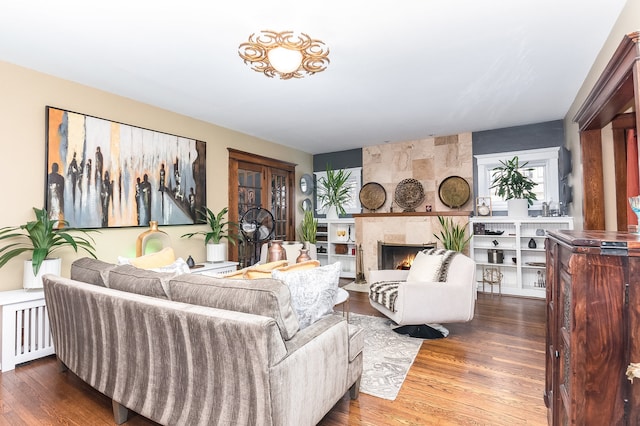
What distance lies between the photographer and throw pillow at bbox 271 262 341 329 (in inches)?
70.9

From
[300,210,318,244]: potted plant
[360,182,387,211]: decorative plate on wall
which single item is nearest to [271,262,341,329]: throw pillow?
[300,210,318,244]: potted plant

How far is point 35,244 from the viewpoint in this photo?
8.94 feet

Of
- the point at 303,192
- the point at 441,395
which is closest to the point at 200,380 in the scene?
the point at 441,395

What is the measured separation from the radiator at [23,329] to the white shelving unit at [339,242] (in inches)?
170

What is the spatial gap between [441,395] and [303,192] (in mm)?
4878

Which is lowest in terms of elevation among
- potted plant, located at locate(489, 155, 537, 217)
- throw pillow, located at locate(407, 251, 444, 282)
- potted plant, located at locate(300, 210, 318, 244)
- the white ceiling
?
throw pillow, located at locate(407, 251, 444, 282)

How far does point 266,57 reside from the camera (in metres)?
2.46

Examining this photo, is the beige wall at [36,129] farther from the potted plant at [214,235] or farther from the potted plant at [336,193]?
the potted plant at [336,193]

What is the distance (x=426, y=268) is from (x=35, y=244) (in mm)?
3654

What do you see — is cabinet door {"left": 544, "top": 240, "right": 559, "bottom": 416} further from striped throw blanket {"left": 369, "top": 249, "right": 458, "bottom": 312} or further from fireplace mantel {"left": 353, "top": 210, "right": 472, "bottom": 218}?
fireplace mantel {"left": 353, "top": 210, "right": 472, "bottom": 218}

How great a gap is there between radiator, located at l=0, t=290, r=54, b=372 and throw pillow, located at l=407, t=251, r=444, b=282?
3.48 meters

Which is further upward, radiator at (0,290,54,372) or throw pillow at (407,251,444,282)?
throw pillow at (407,251,444,282)

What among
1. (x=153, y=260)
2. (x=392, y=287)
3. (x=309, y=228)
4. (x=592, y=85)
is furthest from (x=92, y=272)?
(x=592, y=85)

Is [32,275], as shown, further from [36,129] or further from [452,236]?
[452,236]
